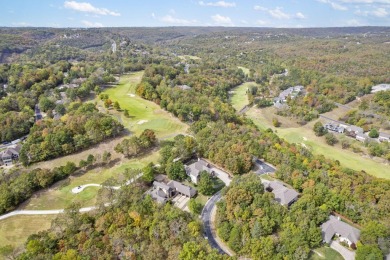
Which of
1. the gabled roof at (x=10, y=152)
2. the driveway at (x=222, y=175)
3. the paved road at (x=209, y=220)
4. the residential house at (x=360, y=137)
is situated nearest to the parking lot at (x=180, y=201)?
the paved road at (x=209, y=220)

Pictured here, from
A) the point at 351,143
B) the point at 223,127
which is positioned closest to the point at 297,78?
the point at 351,143

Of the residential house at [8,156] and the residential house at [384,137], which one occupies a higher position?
the residential house at [8,156]

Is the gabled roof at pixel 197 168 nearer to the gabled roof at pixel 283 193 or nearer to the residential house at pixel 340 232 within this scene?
the gabled roof at pixel 283 193

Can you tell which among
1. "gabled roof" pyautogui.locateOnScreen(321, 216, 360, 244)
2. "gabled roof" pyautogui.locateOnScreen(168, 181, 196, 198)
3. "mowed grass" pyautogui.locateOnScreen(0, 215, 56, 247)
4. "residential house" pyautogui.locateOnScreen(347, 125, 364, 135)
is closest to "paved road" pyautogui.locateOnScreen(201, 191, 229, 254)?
"gabled roof" pyautogui.locateOnScreen(168, 181, 196, 198)

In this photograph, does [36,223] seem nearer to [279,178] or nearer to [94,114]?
[94,114]

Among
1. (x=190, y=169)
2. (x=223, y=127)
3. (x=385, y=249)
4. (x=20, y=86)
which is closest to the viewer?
(x=385, y=249)
